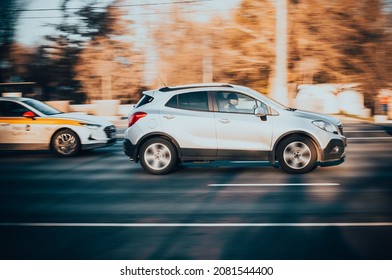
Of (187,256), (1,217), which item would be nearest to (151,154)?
(1,217)

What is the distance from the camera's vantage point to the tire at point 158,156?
10266 millimetres

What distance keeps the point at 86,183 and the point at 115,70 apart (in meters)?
29.9

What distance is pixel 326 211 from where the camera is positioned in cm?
724

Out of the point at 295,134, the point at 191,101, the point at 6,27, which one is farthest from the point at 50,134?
the point at 6,27

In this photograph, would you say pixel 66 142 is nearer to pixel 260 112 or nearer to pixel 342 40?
pixel 260 112

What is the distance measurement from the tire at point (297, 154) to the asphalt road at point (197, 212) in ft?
0.69

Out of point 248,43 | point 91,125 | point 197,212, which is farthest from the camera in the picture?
point 248,43

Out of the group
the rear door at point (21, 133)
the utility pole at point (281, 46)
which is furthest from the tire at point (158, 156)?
the utility pole at point (281, 46)

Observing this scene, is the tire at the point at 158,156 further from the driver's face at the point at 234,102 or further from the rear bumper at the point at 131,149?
the driver's face at the point at 234,102

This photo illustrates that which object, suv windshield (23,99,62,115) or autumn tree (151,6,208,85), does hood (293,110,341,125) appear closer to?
suv windshield (23,99,62,115)

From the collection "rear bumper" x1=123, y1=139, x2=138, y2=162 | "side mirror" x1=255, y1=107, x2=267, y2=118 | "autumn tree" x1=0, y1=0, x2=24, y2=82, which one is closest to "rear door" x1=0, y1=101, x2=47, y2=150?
"rear bumper" x1=123, y1=139, x2=138, y2=162

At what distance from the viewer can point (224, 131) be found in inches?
397

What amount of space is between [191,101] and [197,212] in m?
3.50

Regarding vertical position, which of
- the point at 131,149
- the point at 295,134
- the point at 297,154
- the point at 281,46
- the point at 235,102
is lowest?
the point at 297,154
